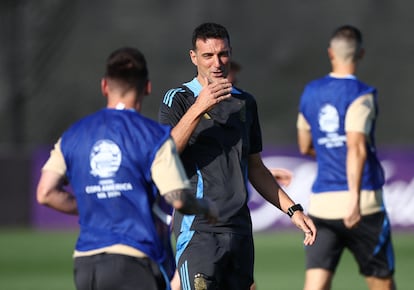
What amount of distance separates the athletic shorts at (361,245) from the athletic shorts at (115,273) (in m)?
3.22

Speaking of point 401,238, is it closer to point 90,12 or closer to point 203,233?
point 203,233

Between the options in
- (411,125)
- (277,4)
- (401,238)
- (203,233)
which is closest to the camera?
(203,233)

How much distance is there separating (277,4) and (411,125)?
468 cm

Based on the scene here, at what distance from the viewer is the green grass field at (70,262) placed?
12641mm

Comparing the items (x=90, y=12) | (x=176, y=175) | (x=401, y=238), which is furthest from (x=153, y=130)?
(x=90, y=12)

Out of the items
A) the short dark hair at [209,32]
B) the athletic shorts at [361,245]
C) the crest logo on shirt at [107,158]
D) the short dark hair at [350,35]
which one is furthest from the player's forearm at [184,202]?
the short dark hair at [350,35]

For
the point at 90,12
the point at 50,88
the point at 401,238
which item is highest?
the point at 90,12

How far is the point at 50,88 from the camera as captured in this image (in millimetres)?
25703

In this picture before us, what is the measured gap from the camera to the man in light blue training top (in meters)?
8.20

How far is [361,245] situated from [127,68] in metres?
3.58

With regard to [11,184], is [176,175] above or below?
above

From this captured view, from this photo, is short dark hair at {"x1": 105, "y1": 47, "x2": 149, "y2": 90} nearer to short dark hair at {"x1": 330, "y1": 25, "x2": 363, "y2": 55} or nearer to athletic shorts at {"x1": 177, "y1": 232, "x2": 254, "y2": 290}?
athletic shorts at {"x1": 177, "y1": 232, "x2": 254, "y2": 290}

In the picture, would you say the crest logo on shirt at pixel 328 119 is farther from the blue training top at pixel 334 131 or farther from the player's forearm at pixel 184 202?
the player's forearm at pixel 184 202

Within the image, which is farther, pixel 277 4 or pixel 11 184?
pixel 277 4
